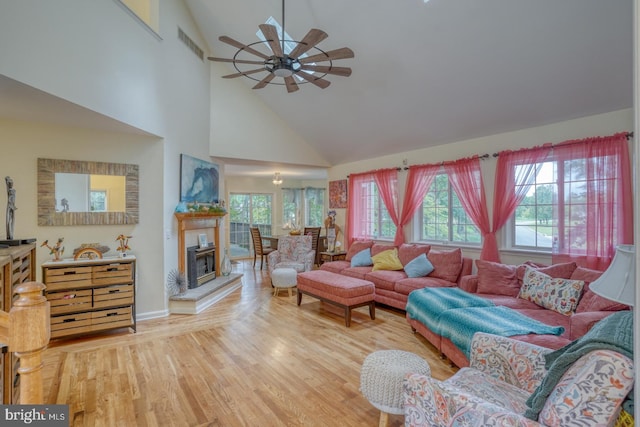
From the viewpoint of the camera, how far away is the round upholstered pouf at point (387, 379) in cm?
182

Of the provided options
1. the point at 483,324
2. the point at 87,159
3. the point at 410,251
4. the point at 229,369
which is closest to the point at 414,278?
the point at 410,251

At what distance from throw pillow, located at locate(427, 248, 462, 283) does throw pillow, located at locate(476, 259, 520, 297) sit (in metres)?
0.45

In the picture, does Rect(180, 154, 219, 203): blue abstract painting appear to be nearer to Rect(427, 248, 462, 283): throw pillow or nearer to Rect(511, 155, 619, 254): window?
Rect(427, 248, 462, 283): throw pillow

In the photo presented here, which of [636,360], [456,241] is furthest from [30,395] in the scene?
[456,241]

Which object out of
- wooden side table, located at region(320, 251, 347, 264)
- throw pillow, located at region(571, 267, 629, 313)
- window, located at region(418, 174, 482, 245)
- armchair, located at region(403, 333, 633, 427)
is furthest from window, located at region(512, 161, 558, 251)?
wooden side table, located at region(320, 251, 347, 264)

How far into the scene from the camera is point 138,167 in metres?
3.97

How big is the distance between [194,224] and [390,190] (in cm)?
352

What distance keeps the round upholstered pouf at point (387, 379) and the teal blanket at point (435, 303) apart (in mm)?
1028

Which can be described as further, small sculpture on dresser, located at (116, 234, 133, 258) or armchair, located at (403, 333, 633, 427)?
small sculpture on dresser, located at (116, 234, 133, 258)

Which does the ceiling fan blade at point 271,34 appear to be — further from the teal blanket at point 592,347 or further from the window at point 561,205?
the window at point 561,205

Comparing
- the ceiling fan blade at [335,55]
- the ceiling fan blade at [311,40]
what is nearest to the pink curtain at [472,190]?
the ceiling fan blade at [335,55]

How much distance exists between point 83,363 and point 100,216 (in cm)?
174

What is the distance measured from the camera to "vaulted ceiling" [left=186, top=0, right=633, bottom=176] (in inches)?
109

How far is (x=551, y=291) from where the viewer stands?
3.03m
